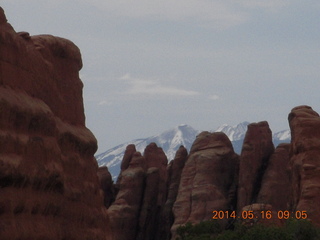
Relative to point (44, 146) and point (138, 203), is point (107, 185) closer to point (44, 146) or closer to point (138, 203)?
point (138, 203)

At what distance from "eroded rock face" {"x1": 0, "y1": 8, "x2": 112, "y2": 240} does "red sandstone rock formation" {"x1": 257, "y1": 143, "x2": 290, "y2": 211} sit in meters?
58.7

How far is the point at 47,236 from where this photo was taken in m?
44.8

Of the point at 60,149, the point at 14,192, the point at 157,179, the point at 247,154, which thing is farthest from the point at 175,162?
the point at 14,192

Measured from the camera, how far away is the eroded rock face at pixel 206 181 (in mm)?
114500

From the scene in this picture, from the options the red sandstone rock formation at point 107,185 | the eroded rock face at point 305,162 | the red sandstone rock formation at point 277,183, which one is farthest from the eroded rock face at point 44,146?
the red sandstone rock formation at point 107,185

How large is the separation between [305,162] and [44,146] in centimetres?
5448

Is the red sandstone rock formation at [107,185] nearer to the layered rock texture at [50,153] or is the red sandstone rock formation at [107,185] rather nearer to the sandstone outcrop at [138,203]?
the sandstone outcrop at [138,203]

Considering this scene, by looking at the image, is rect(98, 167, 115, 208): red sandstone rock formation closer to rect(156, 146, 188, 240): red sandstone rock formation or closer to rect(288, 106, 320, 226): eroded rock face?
rect(156, 146, 188, 240): red sandstone rock formation

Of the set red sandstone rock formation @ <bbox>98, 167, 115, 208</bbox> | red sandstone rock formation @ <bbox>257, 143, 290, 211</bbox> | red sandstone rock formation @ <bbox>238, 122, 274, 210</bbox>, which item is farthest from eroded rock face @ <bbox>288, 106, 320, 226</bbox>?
red sandstone rock formation @ <bbox>98, 167, 115, 208</bbox>

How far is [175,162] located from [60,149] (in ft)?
263

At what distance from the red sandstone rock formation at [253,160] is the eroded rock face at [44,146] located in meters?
59.7

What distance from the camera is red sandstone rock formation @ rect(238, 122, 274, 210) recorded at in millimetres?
115312

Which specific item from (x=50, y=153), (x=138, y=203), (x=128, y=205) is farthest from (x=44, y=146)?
(x=138, y=203)

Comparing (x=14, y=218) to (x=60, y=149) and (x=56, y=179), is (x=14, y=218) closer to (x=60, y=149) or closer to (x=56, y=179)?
(x=56, y=179)
